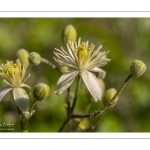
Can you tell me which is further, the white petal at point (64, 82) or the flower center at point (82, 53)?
the flower center at point (82, 53)

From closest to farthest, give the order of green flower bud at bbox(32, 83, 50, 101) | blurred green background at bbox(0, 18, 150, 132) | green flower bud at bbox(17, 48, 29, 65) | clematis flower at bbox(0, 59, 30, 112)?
green flower bud at bbox(32, 83, 50, 101), clematis flower at bbox(0, 59, 30, 112), green flower bud at bbox(17, 48, 29, 65), blurred green background at bbox(0, 18, 150, 132)

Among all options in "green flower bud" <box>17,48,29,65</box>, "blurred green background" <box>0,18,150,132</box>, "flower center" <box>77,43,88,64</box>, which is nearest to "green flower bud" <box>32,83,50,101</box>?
"flower center" <box>77,43,88,64</box>

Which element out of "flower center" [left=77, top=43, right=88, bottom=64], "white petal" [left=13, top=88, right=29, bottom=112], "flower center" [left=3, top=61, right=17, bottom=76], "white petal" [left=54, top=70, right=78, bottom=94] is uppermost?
"flower center" [left=77, top=43, right=88, bottom=64]

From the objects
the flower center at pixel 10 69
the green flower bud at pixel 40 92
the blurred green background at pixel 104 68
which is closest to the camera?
the green flower bud at pixel 40 92

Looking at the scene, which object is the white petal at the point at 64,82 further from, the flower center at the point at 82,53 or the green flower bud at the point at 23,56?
the green flower bud at the point at 23,56

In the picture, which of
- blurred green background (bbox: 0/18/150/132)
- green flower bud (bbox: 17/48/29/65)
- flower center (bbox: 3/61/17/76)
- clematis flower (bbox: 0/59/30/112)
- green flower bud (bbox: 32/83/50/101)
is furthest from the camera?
blurred green background (bbox: 0/18/150/132)

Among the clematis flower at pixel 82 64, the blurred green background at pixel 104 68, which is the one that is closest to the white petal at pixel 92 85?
the clematis flower at pixel 82 64

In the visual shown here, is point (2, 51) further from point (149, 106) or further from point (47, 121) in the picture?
point (149, 106)

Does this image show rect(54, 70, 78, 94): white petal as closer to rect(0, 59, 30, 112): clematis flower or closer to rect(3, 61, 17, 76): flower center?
rect(0, 59, 30, 112): clematis flower
